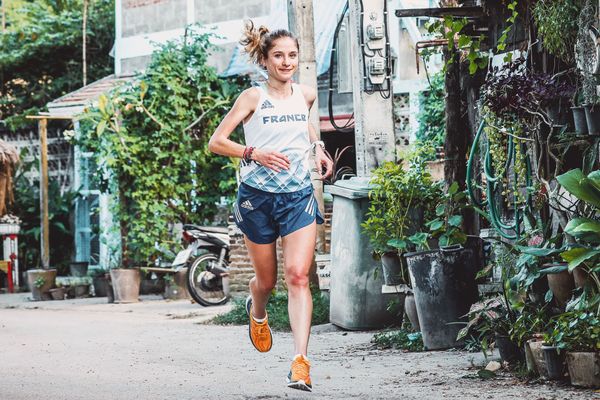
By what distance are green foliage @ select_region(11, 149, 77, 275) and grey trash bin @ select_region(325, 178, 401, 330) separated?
11.9 metres

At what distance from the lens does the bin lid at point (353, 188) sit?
1040 cm

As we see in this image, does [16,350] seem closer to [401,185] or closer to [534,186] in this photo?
[401,185]

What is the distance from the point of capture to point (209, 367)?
8.38m

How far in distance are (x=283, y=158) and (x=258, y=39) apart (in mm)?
778

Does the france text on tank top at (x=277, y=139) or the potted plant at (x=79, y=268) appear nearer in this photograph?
the france text on tank top at (x=277, y=139)

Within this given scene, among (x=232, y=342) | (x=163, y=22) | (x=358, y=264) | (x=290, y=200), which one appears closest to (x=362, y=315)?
(x=358, y=264)

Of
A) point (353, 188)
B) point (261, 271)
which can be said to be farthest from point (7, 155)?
point (261, 271)

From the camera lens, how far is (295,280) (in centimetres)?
671

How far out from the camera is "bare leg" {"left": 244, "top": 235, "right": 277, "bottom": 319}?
7.04m

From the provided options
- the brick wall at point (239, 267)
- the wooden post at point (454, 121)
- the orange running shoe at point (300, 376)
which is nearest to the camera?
the orange running shoe at point (300, 376)

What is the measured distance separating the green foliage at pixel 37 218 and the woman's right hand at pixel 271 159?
613 inches

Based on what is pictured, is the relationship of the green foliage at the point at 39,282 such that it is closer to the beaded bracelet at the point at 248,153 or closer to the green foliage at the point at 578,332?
the beaded bracelet at the point at 248,153

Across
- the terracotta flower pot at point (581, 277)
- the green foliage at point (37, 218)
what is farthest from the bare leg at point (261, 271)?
the green foliage at point (37, 218)

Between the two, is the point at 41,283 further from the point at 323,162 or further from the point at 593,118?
the point at 593,118
